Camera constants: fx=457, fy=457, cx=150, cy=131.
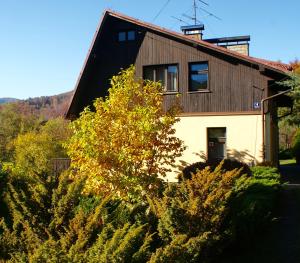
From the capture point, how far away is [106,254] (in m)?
5.23

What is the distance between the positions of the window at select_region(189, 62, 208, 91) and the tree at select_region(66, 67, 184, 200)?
7.37m

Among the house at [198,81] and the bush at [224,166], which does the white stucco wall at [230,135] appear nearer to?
the house at [198,81]

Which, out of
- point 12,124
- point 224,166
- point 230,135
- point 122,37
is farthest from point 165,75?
point 12,124

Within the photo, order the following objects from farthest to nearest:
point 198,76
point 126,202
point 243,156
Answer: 1. point 198,76
2. point 243,156
3. point 126,202

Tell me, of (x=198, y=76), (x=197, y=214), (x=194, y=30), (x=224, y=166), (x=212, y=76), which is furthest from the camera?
(x=194, y=30)

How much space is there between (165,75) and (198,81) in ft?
5.34

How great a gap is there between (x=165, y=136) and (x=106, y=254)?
29.0 ft

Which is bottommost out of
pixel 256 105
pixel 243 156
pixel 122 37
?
pixel 243 156

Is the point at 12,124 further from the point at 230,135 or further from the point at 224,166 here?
the point at 224,166

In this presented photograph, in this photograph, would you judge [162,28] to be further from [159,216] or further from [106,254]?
[106,254]

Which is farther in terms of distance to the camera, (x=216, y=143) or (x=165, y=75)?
(x=165, y=75)

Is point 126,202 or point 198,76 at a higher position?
point 198,76

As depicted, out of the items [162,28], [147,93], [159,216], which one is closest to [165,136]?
[147,93]

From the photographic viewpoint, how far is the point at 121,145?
13070 millimetres
